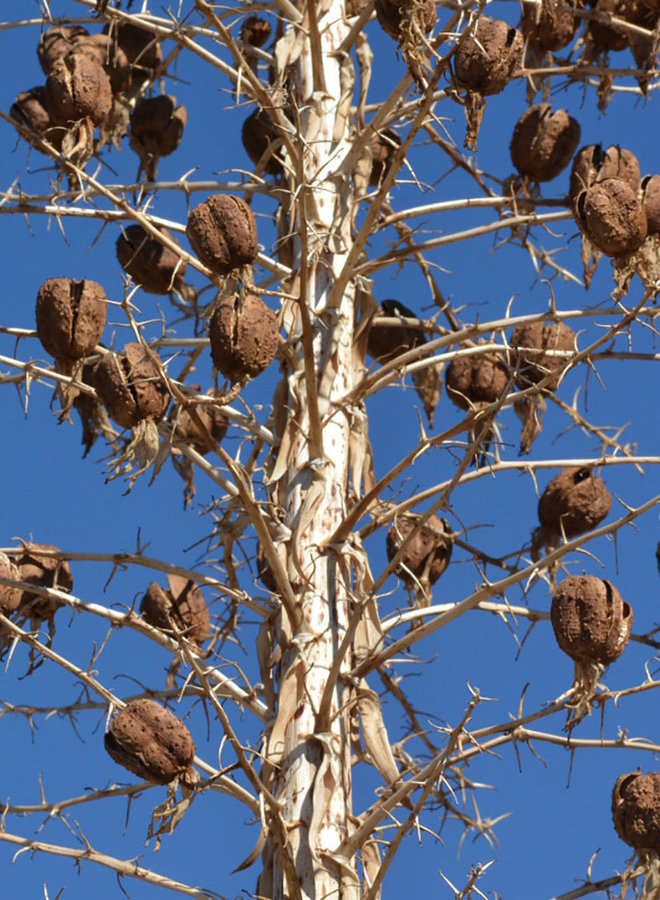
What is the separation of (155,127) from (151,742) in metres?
2.92

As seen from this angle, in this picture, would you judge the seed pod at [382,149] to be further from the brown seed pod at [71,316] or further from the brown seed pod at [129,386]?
the brown seed pod at [129,386]

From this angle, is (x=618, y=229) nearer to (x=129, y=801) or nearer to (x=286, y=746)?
(x=286, y=746)

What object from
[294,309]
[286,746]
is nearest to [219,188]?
[294,309]

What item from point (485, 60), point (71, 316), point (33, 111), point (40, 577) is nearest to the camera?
point (485, 60)

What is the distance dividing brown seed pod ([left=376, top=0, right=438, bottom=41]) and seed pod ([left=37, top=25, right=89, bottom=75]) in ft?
5.07

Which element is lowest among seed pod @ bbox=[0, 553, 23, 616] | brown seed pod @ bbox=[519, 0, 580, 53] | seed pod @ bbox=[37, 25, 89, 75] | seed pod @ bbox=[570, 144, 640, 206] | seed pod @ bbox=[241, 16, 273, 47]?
seed pod @ bbox=[0, 553, 23, 616]

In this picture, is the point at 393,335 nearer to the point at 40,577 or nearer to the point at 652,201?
the point at 652,201

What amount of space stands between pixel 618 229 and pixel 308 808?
202 cm

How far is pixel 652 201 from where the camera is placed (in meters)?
5.00

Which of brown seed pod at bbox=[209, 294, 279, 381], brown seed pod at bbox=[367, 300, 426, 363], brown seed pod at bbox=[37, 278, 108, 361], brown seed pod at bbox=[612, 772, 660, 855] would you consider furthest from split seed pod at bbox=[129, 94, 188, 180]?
brown seed pod at bbox=[612, 772, 660, 855]

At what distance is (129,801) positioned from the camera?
4.83 meters

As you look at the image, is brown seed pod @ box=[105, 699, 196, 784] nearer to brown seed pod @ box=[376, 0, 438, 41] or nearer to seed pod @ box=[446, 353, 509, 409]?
seed pod @ box=[446, 353, 509, 409]

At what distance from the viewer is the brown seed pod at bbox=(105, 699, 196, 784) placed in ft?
14.2

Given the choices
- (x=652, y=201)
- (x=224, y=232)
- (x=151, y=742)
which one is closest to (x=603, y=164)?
(x=652, y=201)
